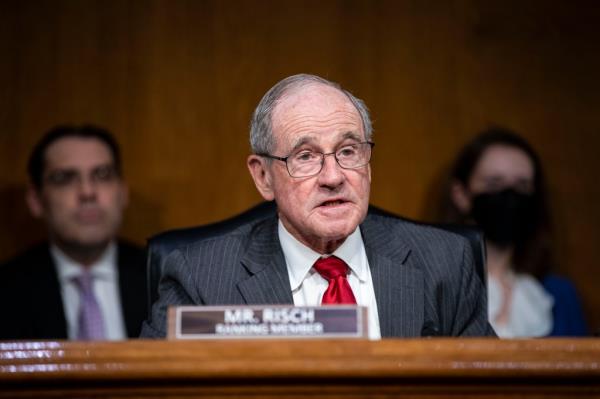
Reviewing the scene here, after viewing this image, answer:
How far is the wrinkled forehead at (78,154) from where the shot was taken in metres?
3.37

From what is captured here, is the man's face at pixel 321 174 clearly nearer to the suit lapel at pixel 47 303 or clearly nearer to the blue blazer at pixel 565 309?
the suit lapel at pixel 47 303

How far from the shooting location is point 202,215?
370 centimetres

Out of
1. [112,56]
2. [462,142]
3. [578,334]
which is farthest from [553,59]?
[112,56]

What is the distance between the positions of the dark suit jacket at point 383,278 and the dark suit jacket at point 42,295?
1.10 meters

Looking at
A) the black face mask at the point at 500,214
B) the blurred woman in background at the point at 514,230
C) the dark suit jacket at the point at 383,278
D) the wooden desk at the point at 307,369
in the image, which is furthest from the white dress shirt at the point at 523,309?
the wooden desk at the point at 307,369

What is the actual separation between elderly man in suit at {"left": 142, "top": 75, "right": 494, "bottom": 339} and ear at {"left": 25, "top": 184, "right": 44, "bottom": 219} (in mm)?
1435

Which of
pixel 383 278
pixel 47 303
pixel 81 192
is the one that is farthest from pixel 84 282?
pixel 383 278

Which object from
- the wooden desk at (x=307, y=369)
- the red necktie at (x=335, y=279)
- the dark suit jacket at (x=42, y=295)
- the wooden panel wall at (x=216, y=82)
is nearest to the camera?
the wooden desk at (x=307, y=369)

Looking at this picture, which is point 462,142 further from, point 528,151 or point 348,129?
point 348,129

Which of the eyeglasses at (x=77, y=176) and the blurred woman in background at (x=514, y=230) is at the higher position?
the eyeglasses at (x=77, y=176)

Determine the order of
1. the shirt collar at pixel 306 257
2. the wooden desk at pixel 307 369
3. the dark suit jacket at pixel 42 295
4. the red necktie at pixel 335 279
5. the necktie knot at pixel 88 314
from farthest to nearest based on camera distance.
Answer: the necktie knot at pixel 88 314, the dark suit jacket at pixel 42 295, the shirt collar at pixel 306 257, the red necktie at pixel 335 279, the wooden desk at pixel 307 369

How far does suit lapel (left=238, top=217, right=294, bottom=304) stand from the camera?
206 centimetres

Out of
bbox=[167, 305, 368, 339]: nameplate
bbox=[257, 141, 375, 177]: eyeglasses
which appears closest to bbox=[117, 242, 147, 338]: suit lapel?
bbox=[257, 141, 375, 177]: eyeglasses

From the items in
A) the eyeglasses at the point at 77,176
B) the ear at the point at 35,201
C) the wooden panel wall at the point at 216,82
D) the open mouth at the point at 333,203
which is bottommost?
the open mouth at the point at 333,203
